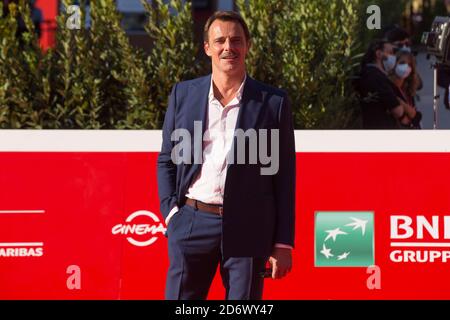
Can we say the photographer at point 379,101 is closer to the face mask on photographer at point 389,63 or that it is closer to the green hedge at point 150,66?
the green hedge at point 150,66

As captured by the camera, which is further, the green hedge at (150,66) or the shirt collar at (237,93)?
the green hedge at (150,66)

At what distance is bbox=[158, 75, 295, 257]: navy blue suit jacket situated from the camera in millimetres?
4508

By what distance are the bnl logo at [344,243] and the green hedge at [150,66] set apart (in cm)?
167

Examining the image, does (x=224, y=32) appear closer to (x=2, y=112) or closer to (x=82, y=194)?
(x=82, y=194)

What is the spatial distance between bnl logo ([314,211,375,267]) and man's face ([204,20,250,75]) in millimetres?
2072

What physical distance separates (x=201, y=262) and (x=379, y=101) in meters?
4.12

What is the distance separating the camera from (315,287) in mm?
6355

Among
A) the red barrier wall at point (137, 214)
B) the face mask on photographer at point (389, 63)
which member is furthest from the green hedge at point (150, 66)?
the red barrier wall at point (137, 214)

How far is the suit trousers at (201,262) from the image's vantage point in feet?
14.8

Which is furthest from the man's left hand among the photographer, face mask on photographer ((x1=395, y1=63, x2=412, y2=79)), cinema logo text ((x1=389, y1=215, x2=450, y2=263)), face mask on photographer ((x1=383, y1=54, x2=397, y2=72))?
face mask on photographer ((x1=395, y1=63, x2=412, y2=79))

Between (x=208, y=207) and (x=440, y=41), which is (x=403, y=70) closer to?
(x=440, y=41)

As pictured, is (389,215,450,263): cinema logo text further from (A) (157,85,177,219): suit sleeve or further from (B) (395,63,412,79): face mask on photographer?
(B) (395,63,412,79): face mask on photographer

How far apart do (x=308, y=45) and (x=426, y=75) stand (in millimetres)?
12582

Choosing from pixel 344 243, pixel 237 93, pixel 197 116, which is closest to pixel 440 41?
pixel 344 243
